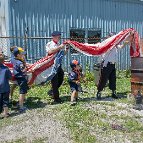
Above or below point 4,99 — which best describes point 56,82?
above

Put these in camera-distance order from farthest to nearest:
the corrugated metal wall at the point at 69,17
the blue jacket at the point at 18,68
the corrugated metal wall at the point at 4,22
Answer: the corrugated metal wall at the point at 69,17 < the corrugated metal wall at the point at 4,22 < the blue jacket at the point at 18,68

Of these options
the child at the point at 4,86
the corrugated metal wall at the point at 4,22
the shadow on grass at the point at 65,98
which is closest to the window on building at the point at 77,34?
the corrugated metal wall at the point at 4,22

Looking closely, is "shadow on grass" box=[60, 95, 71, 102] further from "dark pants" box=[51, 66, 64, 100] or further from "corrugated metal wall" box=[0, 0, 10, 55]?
"corrugated metal wall" box=[0, 0, 10, 55]

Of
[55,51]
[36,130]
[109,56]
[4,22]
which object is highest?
[4,22]

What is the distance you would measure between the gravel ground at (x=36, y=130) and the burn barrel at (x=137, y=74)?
8.31ft

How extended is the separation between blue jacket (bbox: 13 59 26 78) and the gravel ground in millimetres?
1039

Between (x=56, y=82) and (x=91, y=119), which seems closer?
(x=91, y=119)

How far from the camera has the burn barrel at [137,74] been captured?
906 cm

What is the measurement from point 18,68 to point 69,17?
258 inches

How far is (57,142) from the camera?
6.37m

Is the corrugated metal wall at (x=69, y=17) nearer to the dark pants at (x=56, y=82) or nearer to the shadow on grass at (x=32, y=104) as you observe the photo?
the shadow on grass at (x=32, y=104)

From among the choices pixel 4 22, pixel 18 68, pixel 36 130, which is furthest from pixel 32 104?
pixel 4 22

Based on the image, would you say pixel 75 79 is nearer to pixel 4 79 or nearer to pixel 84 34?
pixel 4 79

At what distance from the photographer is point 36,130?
6848mm
